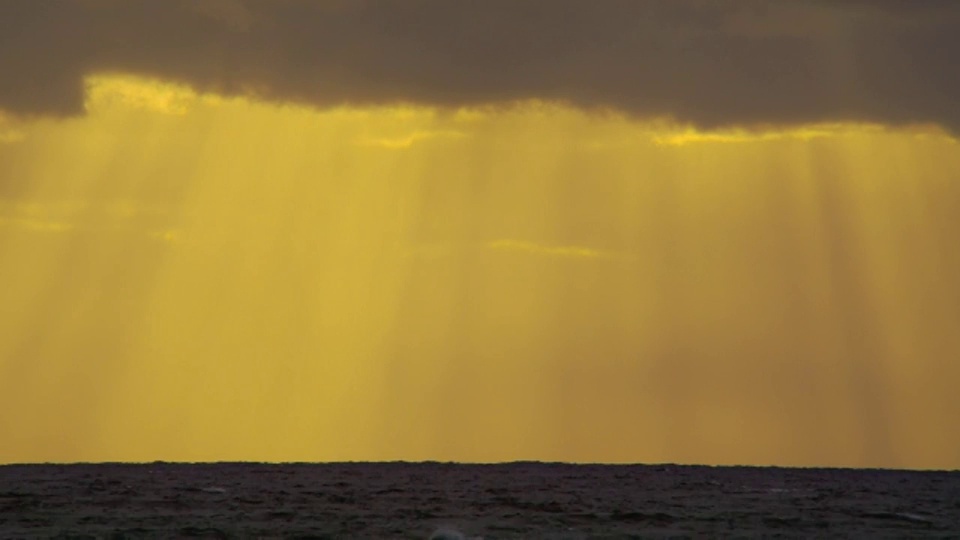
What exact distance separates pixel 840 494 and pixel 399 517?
87.9 ft

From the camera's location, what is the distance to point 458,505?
207 feet

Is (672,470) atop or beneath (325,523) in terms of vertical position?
atop

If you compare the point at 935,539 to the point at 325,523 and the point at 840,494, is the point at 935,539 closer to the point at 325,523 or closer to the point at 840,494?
the point at 325,523

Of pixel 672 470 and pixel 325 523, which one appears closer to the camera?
pixel 325 523

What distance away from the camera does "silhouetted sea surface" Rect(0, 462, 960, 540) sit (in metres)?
51.9

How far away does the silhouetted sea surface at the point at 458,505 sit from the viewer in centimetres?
5188

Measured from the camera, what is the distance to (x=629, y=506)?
63.4m

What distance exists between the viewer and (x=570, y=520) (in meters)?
55.9

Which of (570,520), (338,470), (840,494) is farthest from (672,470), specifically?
(570,520)

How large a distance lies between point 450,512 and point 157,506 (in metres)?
10.8

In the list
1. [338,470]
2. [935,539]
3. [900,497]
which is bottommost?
[935,539]

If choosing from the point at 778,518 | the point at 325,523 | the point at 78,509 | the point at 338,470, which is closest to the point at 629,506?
the point at 778,518

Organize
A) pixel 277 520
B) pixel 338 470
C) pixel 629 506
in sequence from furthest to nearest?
pixel 338 470
pixel 629 506
pixel 277 520

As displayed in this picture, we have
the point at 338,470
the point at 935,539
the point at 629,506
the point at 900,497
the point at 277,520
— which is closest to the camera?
the point at 935,539
